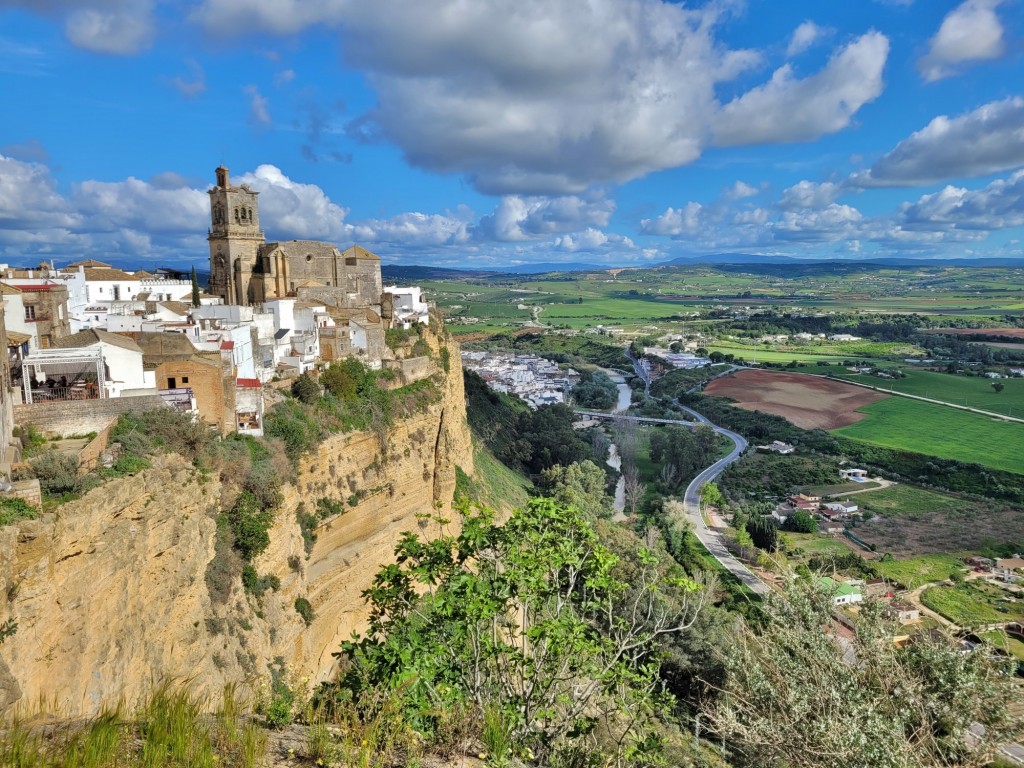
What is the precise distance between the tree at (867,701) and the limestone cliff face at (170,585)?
391 cm

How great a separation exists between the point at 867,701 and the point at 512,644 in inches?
130

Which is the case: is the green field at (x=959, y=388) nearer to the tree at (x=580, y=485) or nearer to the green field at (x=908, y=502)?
the green field at (x=908, y=502)

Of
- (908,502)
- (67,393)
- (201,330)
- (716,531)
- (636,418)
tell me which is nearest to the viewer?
(67,393)

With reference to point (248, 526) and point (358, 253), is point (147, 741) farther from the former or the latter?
point (358, 253)

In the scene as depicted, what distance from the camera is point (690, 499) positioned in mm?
41594

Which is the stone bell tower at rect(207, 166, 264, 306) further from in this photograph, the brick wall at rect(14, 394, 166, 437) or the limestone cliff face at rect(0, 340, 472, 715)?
the brick wall at rect(14, 394, 166, 437)

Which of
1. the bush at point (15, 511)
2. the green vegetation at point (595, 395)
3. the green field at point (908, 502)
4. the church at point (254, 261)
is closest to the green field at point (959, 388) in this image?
the green field at point (908, 502)

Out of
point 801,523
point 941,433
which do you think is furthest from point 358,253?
point 941,433

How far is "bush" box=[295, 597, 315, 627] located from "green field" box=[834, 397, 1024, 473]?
48.3 metres

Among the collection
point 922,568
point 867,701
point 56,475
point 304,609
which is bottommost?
point 922,568

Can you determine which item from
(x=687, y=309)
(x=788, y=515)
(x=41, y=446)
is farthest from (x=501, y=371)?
(x=687, y=309)

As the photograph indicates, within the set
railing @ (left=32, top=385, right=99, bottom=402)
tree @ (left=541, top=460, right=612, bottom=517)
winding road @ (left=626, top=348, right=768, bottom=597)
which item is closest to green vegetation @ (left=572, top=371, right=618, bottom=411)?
winding road @ (left=626, top=348, right=768, bottom=597)

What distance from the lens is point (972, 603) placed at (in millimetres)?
25969

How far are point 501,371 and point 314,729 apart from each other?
6204 centimetres
